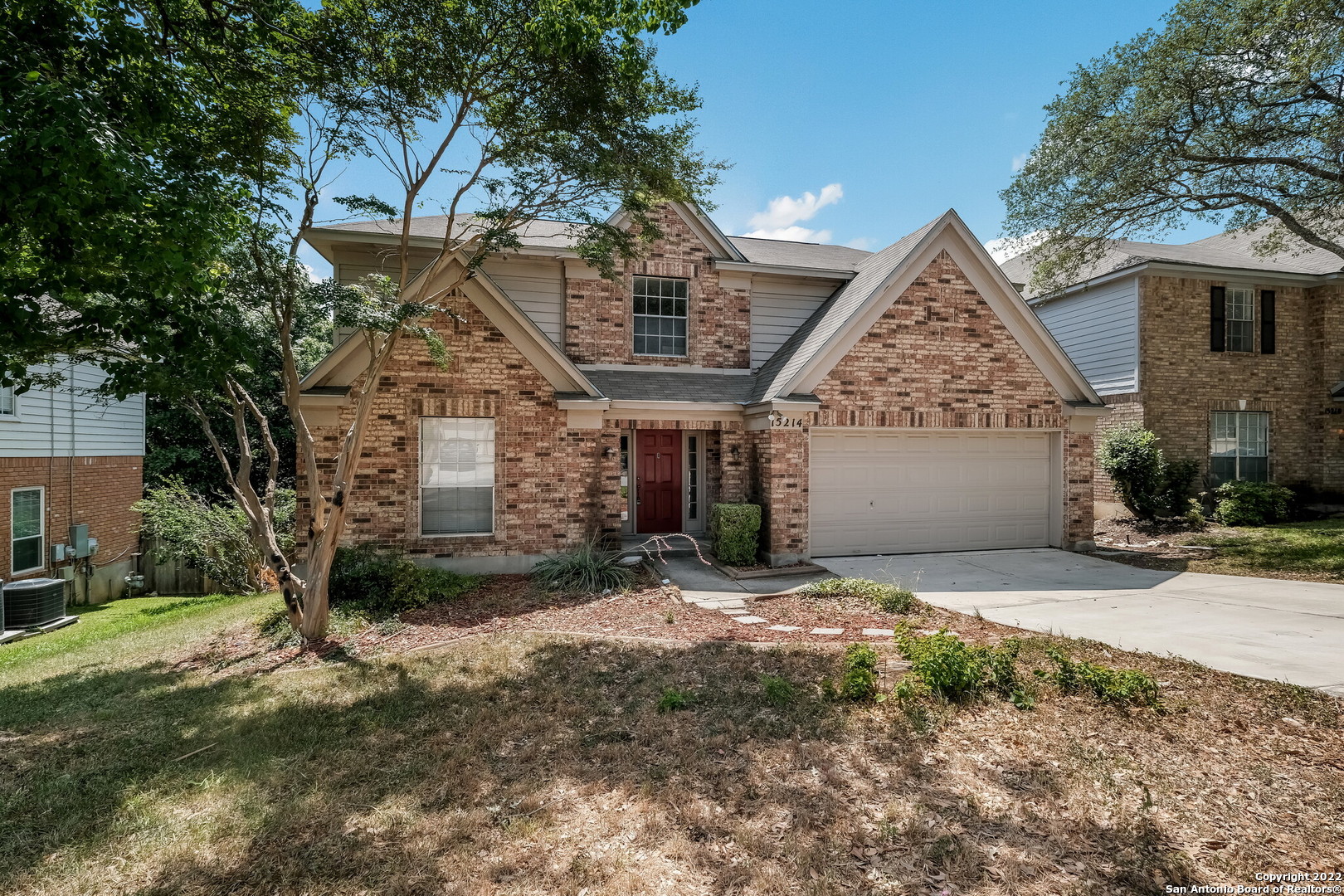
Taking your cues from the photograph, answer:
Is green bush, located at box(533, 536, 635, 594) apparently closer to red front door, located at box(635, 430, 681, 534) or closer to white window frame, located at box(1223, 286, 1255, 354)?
red front door, located at box(635, 430, 681, 534)

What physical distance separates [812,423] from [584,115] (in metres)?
6.08

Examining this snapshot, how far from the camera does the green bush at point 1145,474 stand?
48.3ft

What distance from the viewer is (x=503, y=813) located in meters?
3.58

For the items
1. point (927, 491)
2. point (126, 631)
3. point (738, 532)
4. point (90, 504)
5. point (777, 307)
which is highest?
point (777, 307)

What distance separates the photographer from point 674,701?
16.6ft

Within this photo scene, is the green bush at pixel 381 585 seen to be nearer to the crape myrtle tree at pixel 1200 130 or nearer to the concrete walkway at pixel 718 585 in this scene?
the concrete walkway at pixel 718 585

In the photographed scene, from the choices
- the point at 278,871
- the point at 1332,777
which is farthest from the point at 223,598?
the point at 1332,777

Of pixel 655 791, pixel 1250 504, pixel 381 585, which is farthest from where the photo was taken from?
pixel 1250 504

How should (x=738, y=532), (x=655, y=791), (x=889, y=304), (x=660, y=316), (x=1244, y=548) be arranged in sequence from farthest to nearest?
(x=660, y=316), (x=1244, y=548), (x=889, y=304), (x=738, y=532), (x=655, y=791)

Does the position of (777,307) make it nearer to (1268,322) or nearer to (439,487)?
(439,487)

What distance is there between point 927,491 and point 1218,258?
41.0 ft

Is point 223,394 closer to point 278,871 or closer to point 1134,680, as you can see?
point 278,871

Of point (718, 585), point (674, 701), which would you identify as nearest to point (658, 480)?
point (718, 585)

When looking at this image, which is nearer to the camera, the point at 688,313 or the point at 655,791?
the point at 655,791
